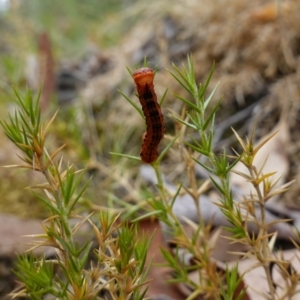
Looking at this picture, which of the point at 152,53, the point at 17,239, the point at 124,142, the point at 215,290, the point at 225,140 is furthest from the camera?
the point at 152,53

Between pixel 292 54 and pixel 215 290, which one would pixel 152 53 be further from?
pixel 215 290

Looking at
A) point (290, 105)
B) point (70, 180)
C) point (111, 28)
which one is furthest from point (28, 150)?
point (111, 28)

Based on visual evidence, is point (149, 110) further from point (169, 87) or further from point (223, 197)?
point (169, 87)

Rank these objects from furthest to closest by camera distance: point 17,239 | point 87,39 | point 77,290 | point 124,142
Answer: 1. point 87,39
2. point 124,142
3. point 17,239
4. point 77,290

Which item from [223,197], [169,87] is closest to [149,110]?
[223,197]

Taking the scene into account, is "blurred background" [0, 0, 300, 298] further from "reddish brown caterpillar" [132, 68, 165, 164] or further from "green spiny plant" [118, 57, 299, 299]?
"reddish brown caterpillar" [132, 68, 165, 164]

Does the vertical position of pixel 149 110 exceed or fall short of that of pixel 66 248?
it exceeds it
